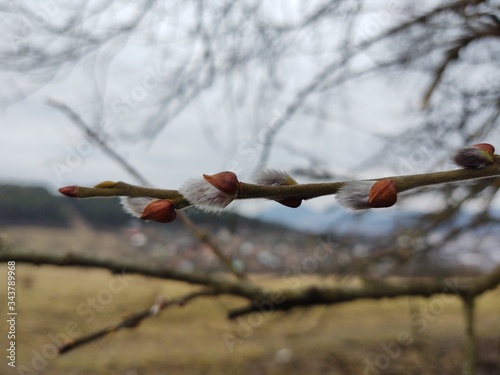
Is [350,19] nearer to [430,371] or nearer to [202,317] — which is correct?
[430,371]

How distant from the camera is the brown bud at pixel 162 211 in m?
0.28

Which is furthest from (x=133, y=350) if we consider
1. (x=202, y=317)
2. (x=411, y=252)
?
(x=411, y=252)

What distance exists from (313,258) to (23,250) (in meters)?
1.55

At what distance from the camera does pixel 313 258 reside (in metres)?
2.06

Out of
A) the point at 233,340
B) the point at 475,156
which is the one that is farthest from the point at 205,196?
the point at 233,340

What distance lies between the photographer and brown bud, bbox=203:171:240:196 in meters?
0.27

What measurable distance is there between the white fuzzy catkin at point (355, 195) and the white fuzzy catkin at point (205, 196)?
0.20 ft

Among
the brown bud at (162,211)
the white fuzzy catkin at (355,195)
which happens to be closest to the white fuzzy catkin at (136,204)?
the brown bud at (162,211)

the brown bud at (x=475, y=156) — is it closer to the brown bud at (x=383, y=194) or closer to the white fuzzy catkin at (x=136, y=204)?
the brown bud at (x=383, y=194)

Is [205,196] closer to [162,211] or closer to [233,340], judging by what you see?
[162,211]

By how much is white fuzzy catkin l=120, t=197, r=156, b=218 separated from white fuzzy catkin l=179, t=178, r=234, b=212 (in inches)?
1.1

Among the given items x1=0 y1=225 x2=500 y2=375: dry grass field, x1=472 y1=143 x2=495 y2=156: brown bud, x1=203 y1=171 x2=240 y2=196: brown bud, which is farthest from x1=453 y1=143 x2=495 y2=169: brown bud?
x1=0 y1=225 x2=500 y2=375: dry grass field

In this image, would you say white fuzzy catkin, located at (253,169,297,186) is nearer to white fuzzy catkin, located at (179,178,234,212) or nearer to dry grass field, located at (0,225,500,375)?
white fuzzy catkin, located at (179,178,234,212)

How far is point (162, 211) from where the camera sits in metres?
0.28
